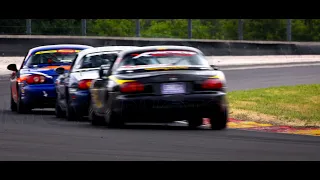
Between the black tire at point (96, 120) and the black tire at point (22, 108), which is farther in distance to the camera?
the black tire at point (22, 108)

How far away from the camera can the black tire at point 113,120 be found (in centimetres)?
1523

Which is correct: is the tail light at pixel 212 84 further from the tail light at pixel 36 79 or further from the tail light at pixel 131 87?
the tail light at pixel 36 79

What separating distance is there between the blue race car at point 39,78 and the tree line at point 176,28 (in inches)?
583

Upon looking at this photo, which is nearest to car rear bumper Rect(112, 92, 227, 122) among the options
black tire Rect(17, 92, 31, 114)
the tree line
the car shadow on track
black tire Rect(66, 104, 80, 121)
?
the car shadow on track

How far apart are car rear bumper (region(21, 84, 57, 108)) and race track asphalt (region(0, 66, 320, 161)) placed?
1.80m

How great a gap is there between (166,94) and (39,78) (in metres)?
5.23

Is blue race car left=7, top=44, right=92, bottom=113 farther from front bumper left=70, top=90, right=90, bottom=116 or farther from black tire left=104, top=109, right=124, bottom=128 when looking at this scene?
black tire left=104, top=109, right=124, bottom=128

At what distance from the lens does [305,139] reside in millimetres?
13578

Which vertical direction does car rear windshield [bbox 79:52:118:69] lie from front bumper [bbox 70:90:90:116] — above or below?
above

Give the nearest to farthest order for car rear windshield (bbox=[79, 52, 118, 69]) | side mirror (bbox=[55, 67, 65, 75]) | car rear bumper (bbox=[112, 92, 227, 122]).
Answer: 1. car rear bumper (bbox=[112, 92, 227, 122])
2. car rear windshield (bbox=[79, 52, 118, 69])
3. side mirror (bbox=[55, 67, 65, 75])

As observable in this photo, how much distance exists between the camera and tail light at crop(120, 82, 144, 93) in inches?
587

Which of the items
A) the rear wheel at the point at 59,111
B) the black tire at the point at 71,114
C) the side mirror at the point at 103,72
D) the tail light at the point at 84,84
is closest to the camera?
the side mirror at the point at 103,72

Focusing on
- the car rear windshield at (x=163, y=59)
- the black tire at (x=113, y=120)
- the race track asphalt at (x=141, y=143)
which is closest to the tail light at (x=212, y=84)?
the car rear windshield at (x=163, y=59)
